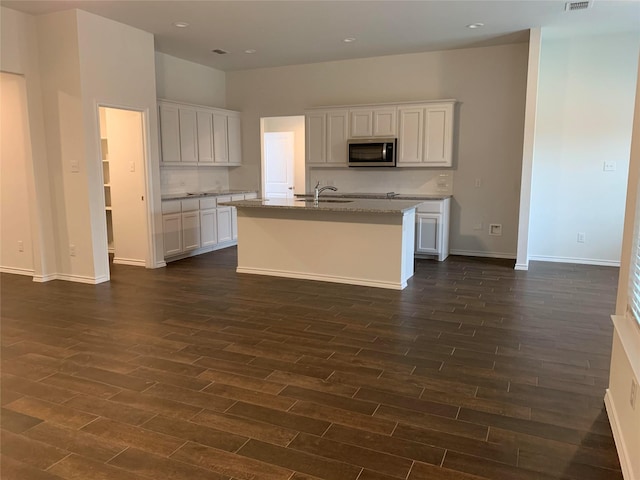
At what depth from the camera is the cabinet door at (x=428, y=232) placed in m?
6.63

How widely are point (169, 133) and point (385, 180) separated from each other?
327 cm

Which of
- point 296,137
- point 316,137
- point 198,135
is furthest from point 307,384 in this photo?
point 296,137

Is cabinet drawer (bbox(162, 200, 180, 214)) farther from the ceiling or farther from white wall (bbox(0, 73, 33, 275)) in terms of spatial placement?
the ceiling

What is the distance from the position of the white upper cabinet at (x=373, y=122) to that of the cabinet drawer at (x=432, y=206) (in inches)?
45.0

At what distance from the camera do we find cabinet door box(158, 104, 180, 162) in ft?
21.5

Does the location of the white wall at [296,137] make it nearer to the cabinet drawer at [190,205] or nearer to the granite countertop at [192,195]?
the granite countertop at [192,195]

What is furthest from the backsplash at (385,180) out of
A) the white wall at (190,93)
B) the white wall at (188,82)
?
the white wall at (188,82)

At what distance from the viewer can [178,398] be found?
9.00 ft

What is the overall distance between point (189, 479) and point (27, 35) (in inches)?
205

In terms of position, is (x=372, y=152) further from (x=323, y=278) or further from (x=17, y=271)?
(x=17, y=271)

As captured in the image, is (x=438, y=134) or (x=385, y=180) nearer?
(x=438, y=134)

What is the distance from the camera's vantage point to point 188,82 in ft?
24.6

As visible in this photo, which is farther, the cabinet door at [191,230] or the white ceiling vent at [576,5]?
the cabinet door at [191,230]

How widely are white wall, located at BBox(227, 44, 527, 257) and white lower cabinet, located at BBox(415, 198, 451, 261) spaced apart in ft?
1.64
